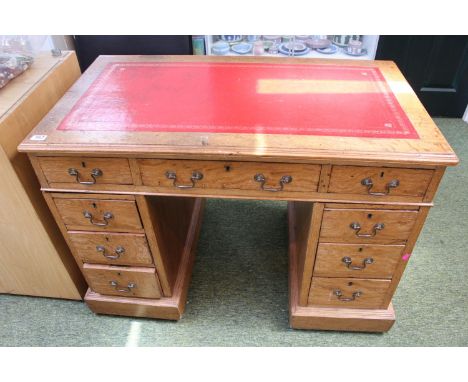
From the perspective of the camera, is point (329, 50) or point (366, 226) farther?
point (329, 50)

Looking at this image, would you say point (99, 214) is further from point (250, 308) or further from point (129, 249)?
point (250, 308)

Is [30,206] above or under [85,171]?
under

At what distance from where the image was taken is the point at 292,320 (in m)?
1.34

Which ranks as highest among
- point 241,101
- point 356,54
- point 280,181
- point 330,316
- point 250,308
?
point 241,101

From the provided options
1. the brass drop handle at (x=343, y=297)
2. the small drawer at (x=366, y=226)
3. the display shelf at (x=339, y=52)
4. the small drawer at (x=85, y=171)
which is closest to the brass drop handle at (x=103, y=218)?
the small drawer at (x=85, y=171)

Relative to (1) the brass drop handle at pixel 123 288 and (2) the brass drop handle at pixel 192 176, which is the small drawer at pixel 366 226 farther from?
(1) the brass drop handle at pixel 123 288

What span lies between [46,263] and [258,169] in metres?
0.92

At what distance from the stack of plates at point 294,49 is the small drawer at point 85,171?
5.43 ft

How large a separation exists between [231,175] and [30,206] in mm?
682

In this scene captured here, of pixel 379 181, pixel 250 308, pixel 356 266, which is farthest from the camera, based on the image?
pixel 250 308

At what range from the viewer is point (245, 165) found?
969mm

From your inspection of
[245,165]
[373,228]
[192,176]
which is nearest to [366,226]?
[373,228]
